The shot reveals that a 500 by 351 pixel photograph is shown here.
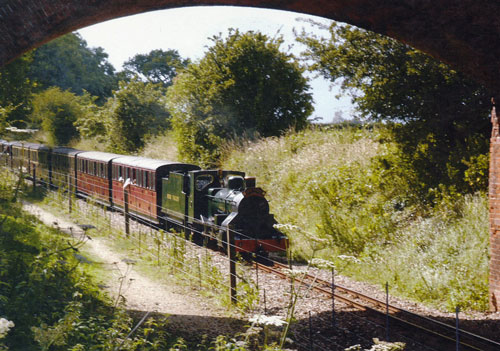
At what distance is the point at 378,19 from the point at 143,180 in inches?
400

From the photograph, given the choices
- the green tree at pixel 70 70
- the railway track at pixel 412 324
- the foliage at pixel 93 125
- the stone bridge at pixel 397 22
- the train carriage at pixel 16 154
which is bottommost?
the railway track at pixel 412 324

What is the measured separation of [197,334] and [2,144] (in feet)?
93.5

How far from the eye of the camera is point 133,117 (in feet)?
98.4

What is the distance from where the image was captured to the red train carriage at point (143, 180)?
14.8 meters

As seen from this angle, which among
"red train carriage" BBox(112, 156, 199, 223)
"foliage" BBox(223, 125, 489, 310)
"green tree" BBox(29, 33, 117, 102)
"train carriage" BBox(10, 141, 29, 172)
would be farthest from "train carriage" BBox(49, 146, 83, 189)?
"green tree" BBox(29, 33, 117, 102)

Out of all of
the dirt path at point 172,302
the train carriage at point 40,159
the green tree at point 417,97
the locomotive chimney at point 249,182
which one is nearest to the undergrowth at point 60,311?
the dirt path at point 172,302

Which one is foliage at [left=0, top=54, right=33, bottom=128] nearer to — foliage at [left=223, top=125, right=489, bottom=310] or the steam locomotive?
the steam locomotive

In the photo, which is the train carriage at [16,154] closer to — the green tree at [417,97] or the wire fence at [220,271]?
the wire fence at [220,271]

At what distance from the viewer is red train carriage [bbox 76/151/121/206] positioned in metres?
18.4

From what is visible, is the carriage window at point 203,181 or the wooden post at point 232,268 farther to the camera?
the carriage window at point 203,181

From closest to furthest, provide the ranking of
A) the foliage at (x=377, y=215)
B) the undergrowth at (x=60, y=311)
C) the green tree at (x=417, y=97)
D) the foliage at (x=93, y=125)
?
1. the undergrowth at (x=60, y=311)
2. the foliage at (x=377, y=215)
3. the green tree at (x=417, y=97)
4. the foliage at (x=93, y=125)

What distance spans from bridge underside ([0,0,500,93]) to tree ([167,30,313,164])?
46.3ft

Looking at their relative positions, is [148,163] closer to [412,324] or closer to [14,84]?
[412,324]

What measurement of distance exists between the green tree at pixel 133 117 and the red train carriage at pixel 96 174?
828 cm
